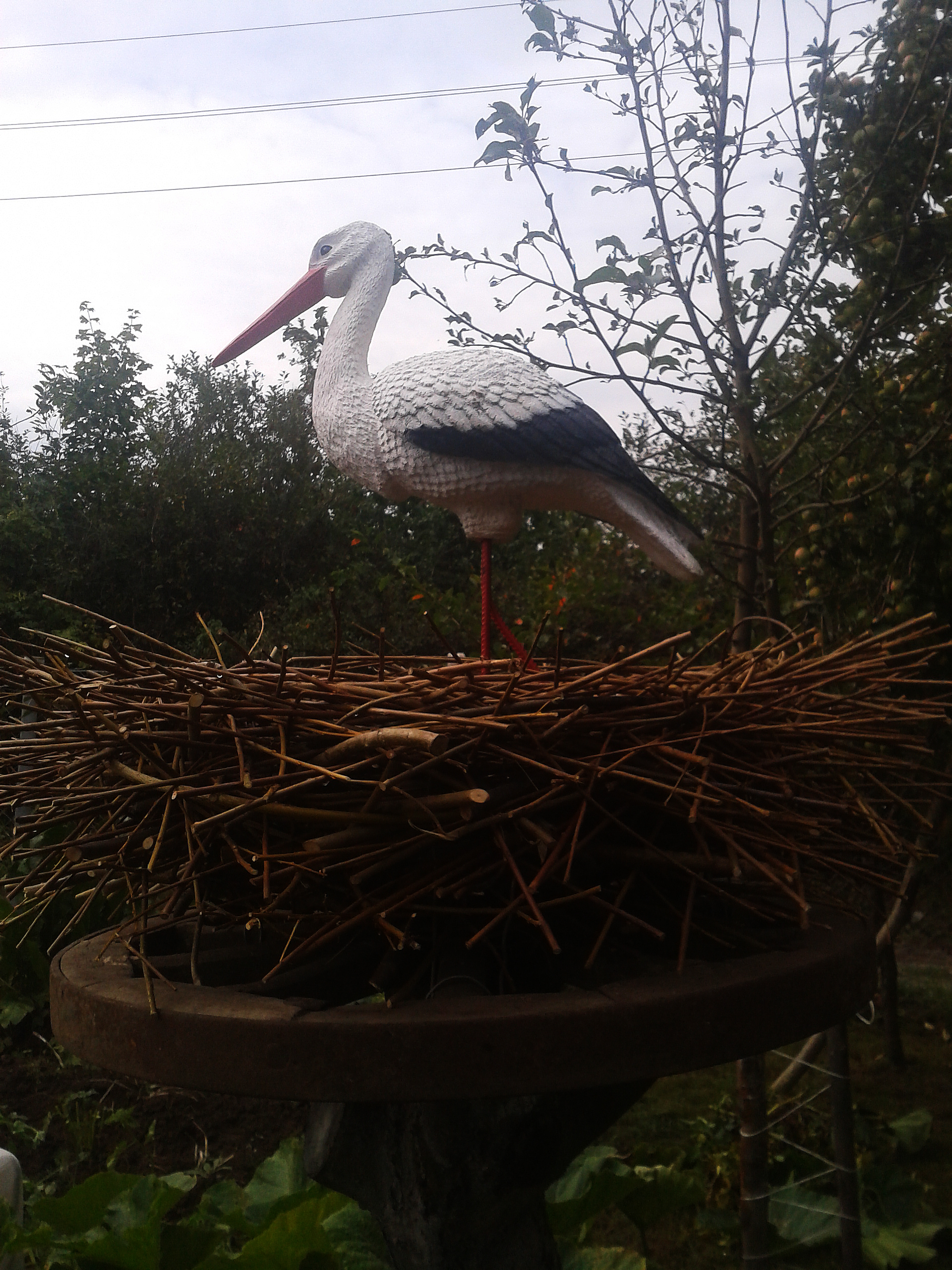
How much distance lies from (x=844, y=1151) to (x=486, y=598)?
4.18ft

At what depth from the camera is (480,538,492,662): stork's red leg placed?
64.4 inches

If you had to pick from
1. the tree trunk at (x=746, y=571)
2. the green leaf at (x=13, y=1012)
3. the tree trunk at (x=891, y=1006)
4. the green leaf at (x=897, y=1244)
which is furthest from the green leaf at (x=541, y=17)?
the green leaf at (x=13, y=1012)

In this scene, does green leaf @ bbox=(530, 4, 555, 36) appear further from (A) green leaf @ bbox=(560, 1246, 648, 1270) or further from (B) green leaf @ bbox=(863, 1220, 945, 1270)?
(B) green leaf @ bbox=(863, 1220, 945, 1270)

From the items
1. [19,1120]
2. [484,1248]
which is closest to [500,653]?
[19,1120]

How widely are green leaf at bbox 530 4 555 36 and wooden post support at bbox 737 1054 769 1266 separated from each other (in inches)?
75.7

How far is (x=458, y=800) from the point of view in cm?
82

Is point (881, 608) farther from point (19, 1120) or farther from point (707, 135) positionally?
point (19, 1120)

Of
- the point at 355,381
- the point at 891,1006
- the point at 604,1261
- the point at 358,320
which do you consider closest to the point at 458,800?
the point at 604,1261

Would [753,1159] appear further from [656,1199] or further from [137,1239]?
[137,1239]

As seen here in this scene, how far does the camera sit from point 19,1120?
267 centimetres

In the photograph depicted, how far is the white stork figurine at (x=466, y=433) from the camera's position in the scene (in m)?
1.98

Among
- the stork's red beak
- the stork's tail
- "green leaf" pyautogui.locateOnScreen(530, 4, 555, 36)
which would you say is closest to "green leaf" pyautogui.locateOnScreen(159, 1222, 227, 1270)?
the stork's tail

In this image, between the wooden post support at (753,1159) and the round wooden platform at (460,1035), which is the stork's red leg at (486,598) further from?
the wooden post support at (753,1159)

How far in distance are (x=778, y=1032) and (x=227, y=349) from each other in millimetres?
2216
